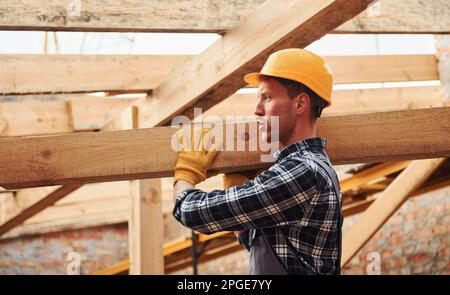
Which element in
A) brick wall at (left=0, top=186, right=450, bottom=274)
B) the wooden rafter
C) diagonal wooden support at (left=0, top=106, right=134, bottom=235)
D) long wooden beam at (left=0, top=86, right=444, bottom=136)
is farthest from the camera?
brick wall at (left=0, top=186, right=450, bottom=274)

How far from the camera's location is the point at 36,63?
476 cm

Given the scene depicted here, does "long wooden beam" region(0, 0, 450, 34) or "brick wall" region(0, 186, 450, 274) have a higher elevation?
"long wooden beam" region(0, 0, 450, 34)

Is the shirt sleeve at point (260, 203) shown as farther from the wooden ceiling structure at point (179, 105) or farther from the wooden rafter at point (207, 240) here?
the wooden rafter at point (207, 240)

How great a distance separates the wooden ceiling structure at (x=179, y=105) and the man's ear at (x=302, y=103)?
0.50 ft

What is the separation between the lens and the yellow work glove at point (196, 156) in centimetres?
220

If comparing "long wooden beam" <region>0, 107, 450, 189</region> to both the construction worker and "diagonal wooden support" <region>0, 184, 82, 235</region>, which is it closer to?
the construction worker

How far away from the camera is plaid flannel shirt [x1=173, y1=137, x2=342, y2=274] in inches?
79.4

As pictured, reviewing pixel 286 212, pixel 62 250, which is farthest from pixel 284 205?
pixel 62 250

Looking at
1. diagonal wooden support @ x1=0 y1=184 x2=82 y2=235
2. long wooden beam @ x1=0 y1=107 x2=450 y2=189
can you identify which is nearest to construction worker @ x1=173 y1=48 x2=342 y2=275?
long wooden beam @ x1=0 y1=107 x2=450 y2=189

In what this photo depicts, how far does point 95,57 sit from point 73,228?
5.65m

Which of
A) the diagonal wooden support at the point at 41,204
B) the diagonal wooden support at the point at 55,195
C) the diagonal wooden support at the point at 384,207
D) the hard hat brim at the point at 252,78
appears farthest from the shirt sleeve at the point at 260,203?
the diagonal wooden support at the point at 384,207

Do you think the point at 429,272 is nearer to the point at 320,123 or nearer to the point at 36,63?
the point at 36,63

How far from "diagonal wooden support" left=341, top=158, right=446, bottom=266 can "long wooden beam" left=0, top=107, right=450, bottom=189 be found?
3084mm
